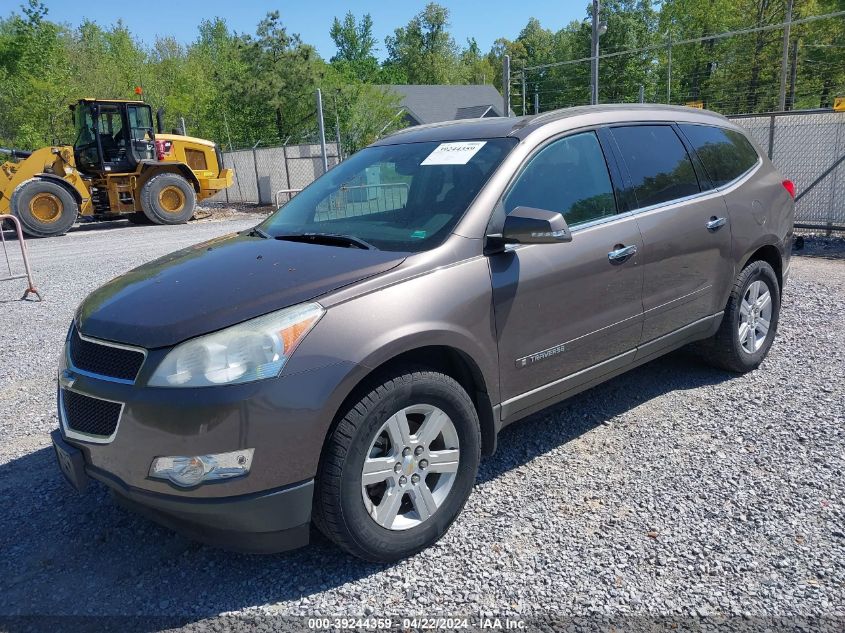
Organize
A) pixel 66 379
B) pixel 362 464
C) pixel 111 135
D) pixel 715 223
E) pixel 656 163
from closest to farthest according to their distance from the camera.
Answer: pixel 362 464 < pixel 66 379 < pixel 656 163 < pixel 715 223 < pixel 111 135

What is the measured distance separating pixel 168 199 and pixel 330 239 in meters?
16.8

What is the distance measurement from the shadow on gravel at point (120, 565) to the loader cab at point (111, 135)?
51.2 feet

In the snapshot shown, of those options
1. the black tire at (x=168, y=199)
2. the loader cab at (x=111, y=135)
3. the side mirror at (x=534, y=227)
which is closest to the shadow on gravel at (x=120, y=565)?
the side mirror at (x=534, y=227)

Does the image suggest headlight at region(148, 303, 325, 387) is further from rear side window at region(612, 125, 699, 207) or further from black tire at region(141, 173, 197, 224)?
black tire at region(141, 173, 197, 224)

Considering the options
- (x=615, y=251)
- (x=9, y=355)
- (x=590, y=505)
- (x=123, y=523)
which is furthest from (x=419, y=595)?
(x=9, y=355)

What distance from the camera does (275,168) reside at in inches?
877

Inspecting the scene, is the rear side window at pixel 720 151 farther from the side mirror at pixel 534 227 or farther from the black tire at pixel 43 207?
the black tire at pixel 43 207

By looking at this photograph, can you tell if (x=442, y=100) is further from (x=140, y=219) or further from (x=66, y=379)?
(x=66, y=379)

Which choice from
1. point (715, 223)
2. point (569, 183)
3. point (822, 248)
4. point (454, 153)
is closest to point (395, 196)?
point (454, 153)

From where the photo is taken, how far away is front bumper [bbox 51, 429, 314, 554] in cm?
238

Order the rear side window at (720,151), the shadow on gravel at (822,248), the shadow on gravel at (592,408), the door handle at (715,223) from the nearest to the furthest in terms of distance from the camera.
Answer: the shadow on gravel at (592,408) < the door handle at (715,223) < the rear side window at (720,151) < the shadow on gravel at (822,248)

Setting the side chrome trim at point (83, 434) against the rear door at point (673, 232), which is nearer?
the side chrome trim at point (83, 434)

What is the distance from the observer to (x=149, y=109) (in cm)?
1767

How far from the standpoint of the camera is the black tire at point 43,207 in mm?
15766
